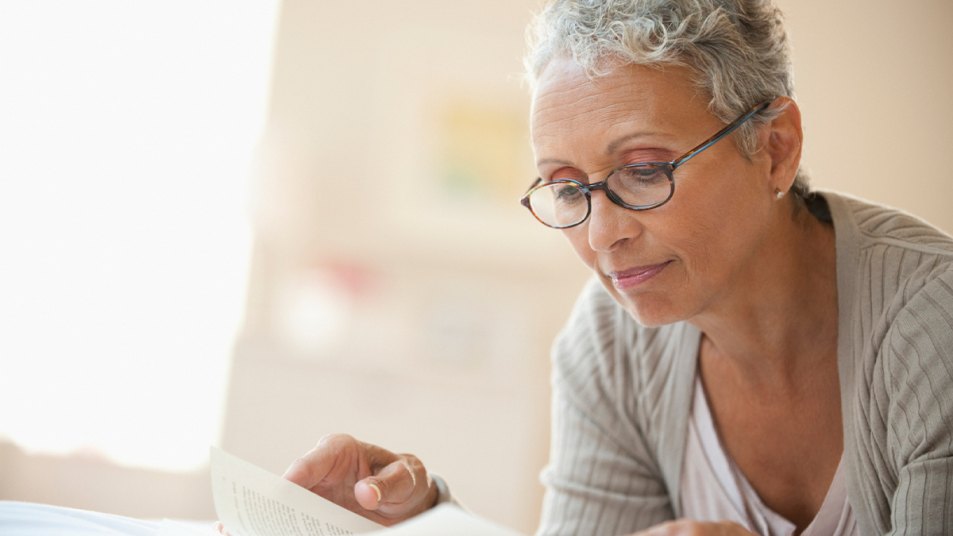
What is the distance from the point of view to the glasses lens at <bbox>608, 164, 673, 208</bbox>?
1.17m

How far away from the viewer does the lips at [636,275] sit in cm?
123

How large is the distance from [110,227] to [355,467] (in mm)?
2581

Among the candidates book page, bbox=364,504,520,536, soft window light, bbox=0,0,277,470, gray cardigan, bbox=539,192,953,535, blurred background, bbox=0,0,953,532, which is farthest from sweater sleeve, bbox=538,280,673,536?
soft window light, bbox=0,0,277,470

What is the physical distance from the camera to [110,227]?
3.46 meters

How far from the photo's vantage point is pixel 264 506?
3.49 feet

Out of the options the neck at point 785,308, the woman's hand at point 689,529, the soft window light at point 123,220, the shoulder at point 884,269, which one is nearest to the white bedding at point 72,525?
the woman's hand at point 689,529

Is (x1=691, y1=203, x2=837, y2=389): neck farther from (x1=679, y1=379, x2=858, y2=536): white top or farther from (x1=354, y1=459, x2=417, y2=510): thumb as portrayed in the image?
(x1=354, y1=459, x2=417, y2=510): thumb

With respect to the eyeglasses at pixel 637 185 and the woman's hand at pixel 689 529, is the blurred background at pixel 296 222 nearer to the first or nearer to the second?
the eyeglasses at pixel 637 185

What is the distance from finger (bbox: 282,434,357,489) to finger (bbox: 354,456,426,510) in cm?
5

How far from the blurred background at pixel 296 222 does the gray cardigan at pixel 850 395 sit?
1.88 meters

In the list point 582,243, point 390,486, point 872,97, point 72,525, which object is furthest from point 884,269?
point 872,97

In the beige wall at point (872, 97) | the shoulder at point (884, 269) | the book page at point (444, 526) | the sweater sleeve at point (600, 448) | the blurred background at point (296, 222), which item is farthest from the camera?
the beige wall at point (872, 97)

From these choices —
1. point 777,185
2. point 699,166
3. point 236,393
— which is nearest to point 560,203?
point 699,166

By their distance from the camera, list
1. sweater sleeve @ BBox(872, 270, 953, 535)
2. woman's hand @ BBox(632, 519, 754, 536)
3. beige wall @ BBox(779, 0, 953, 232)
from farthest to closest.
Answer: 1. beige wall @ BBox(779, 0, 953, 232)
2. sweater sleeve @ BBox(872, 270, 953, 535)
3. woman's hand @ BBox(632, 519, 754, 536)
